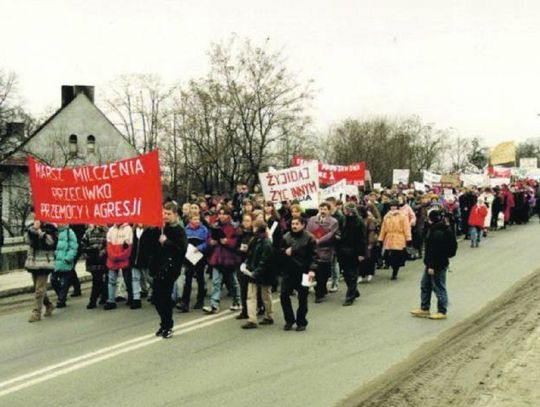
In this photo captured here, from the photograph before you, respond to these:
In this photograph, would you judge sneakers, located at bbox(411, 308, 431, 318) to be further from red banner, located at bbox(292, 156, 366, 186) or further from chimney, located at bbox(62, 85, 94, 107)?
chimney, located at bbox(62, 85, 94, 107)

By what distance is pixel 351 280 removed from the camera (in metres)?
12.1

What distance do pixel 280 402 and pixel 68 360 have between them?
3.05 metres

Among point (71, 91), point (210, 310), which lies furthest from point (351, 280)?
point (71, 91)

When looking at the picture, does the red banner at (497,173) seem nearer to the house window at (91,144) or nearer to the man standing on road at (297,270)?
the man standing on road at (297,270)

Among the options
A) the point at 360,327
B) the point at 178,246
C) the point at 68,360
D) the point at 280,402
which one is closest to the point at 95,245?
the point at 178,246

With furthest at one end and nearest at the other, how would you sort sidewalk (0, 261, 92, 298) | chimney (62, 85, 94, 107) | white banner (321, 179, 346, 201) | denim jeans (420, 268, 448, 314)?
chimney (62, 85, 94, 107) → white banner (321, 179, 346, 201) → sidewalk (0, 261, 92, 298) → denim jeans (420, 268, 448, 314)

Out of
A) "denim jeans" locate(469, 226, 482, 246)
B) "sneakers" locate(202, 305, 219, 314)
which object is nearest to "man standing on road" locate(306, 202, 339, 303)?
"sneakers" locate(202, 305, 219, 314)

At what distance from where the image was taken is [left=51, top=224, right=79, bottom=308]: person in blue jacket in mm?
12172

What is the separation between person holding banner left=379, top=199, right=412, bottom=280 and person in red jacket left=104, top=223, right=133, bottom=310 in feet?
19.1

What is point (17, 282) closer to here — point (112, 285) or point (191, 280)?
point (112, 285)

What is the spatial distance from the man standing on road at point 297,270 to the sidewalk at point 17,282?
22.1ft

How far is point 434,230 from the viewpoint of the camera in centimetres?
1075

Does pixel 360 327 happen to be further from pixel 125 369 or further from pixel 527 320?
pixel 125 369

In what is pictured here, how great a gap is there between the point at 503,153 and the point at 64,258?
Answer: 36231 mm
